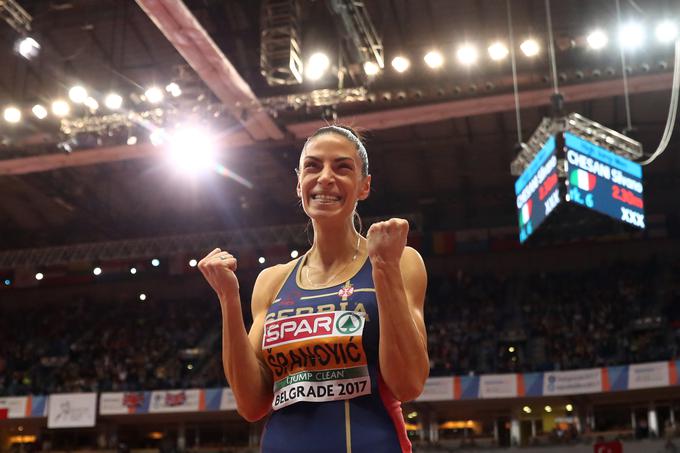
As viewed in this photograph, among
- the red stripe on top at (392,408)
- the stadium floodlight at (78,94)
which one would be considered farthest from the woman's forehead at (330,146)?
the stadium floodlight at (78,94)

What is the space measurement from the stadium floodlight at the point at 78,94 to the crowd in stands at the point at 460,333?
10309 millimetres

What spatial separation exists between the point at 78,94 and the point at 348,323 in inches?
606

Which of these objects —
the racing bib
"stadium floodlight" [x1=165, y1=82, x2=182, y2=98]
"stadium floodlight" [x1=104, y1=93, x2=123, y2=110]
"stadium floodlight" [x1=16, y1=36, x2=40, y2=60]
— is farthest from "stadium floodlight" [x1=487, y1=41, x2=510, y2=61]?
the racing bib

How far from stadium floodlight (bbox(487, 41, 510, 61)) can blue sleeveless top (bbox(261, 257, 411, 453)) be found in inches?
541

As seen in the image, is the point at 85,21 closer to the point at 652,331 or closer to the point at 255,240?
the point at 255,240

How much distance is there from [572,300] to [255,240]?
1008 cm

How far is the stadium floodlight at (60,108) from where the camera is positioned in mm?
16781

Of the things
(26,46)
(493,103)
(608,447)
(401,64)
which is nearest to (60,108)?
(26,46)

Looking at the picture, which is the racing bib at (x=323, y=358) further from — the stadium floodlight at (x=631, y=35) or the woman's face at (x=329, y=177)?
the stadium floodlight at (x=631, y=35)

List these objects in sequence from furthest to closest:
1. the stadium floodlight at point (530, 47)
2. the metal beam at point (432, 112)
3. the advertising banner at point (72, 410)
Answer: the advertising banner at point (72, 410)
the metal beam at point (432, 112)
the stadium floodlight at point (530, 47)

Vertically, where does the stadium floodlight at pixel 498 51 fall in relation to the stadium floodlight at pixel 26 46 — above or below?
below

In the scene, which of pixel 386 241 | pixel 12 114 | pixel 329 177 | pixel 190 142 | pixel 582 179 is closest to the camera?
pixel 386 241

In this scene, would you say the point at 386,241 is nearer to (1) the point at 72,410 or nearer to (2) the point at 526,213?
(2) the point at 526,213

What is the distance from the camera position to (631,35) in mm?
14523
